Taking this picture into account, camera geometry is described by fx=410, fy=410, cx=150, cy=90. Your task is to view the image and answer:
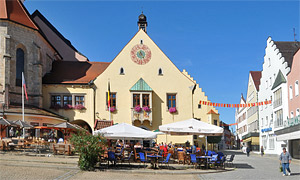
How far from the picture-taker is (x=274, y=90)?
46.3 metres

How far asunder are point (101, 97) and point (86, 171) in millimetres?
25241

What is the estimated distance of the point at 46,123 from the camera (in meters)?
38.9

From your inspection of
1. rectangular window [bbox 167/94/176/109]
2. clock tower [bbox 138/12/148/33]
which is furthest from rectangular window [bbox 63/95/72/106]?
clock tower [bbox 138/12/148/33]

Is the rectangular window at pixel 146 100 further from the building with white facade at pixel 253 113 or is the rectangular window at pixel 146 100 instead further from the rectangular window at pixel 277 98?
the building with white facade at pixel 253 113

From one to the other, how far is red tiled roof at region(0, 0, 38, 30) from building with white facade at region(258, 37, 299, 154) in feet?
85.5

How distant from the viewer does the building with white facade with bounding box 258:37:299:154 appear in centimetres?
4309

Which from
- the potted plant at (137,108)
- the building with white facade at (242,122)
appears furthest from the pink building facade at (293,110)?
the building with white facade at (242,122)

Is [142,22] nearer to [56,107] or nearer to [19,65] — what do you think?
[56,107]

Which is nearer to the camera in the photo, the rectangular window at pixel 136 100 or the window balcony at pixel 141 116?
the window balcony at pixel 141 116

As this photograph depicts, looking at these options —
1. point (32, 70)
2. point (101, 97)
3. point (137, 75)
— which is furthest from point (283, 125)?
point (32, 70)

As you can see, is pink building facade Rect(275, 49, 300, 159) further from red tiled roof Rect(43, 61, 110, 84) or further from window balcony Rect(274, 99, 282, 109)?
red tiled roof Rect(43, 61, 110, 84)

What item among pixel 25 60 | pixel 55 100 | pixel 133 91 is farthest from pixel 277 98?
pixel 25 60

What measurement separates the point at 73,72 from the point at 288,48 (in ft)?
80.7

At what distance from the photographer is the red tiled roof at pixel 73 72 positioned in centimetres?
4331
